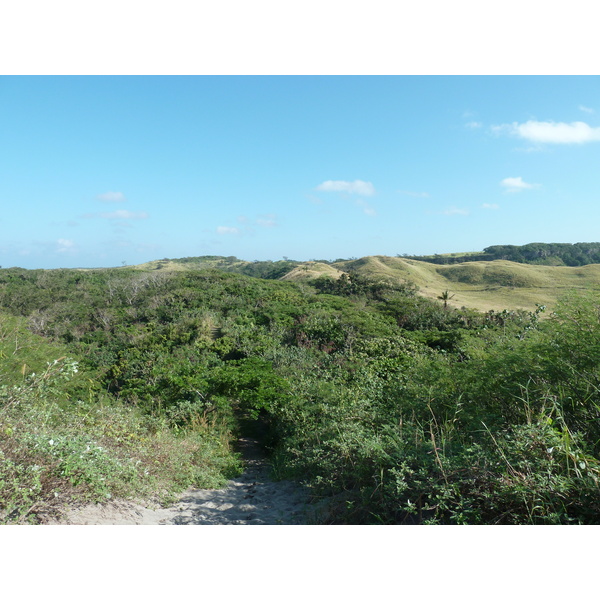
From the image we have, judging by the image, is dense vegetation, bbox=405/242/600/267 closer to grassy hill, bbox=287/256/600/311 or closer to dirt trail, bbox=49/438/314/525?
grassy hill, bbox=287/256/600/311

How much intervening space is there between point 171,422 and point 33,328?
15.8 m

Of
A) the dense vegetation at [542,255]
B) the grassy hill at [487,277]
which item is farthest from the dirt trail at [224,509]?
the dense vegetation at [542,255]

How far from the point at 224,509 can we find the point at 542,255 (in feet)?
281

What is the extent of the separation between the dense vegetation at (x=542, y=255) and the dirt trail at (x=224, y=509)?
77.2m

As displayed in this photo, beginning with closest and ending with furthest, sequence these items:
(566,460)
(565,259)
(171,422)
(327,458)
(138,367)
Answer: (566,460), (327,458), (171,422), (138,367), (565,259)

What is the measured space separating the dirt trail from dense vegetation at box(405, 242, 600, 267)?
77212 mm

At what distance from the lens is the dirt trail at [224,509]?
342cm

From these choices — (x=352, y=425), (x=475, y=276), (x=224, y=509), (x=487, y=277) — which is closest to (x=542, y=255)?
(x=475, y=276)

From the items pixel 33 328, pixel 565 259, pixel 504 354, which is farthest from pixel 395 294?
pixel 565 259

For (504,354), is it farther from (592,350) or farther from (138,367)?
(138,367)

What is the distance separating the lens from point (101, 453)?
12.1ft

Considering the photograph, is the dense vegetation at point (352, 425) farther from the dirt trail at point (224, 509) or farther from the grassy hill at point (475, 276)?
the grassy hill at point (475, 276)

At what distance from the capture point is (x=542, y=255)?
75125 mm

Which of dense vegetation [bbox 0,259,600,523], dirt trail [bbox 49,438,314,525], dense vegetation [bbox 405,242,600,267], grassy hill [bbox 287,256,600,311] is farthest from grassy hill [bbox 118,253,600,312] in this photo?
dirt trail [bbox 49,438,314,525]
